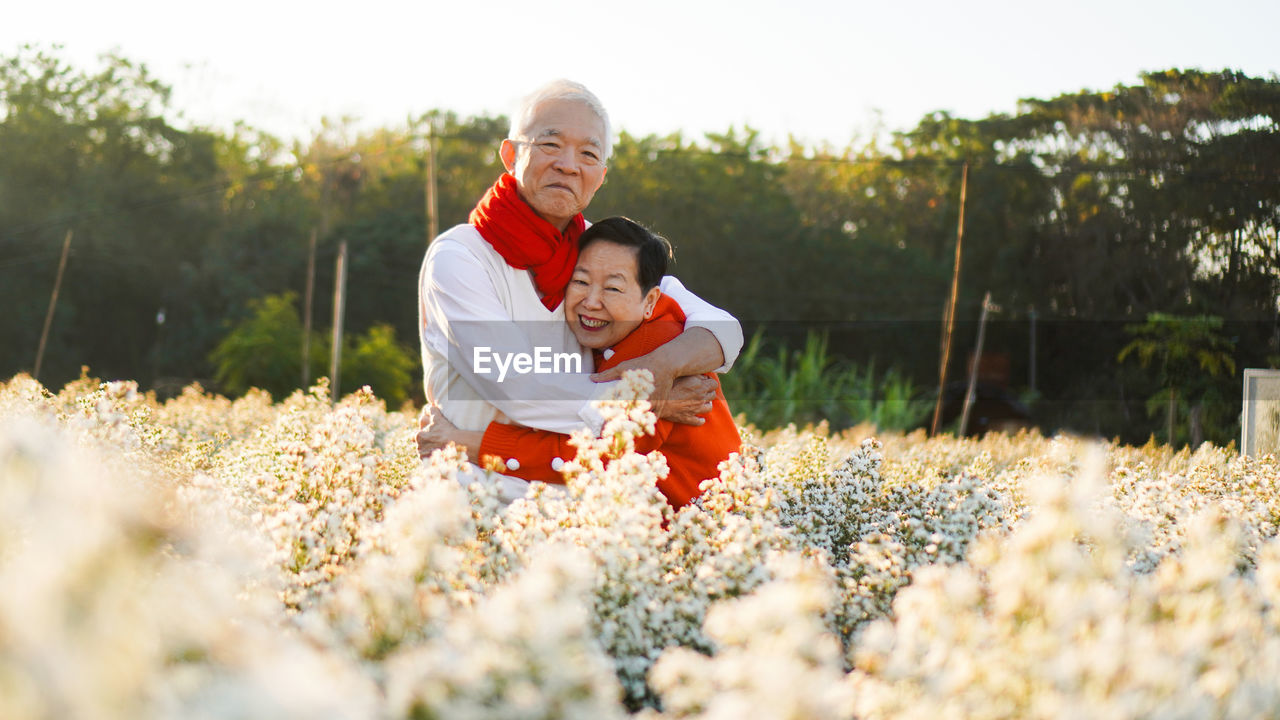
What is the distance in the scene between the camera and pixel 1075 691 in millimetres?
1683

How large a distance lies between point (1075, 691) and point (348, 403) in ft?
10.3

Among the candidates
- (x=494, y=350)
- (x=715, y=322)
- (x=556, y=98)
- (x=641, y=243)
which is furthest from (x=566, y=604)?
(x=556, y=98)

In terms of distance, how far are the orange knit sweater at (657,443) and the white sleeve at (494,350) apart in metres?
0.09

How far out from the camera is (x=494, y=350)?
388cm

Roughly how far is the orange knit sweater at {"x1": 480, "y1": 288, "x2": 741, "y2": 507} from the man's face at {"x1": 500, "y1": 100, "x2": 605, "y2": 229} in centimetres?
59

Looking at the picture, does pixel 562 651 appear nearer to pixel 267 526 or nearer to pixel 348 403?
pixel 267 526

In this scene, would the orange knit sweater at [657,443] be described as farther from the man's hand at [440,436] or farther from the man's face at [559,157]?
the man's face at [559,157]

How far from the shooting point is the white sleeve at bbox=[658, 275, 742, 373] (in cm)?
428

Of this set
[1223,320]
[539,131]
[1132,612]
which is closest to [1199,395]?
[1223,320]

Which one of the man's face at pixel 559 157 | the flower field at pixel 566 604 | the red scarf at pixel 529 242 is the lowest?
the flower field at pixel 566 604

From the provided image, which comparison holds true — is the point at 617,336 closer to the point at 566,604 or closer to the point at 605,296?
the point at 605,296

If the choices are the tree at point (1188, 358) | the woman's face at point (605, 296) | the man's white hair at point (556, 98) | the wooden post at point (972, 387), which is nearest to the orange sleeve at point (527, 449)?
the woman's face at point (605, 296)

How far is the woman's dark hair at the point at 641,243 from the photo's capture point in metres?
4.06

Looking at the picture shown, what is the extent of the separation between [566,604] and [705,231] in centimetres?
3230
